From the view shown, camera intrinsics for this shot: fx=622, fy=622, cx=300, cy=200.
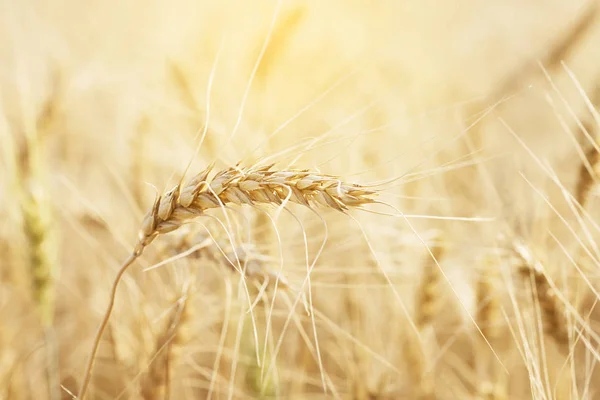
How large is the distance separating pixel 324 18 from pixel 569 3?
1.34m

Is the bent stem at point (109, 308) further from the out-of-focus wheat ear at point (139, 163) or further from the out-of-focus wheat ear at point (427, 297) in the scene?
the out-of-focus wheat ear at point (427, 297)

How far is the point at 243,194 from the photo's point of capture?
61cm

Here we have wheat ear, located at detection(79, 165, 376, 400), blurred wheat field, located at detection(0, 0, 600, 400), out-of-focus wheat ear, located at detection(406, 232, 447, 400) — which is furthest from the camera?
out-of-focus wheat ear, located at detection(406, 232, 447, 400)

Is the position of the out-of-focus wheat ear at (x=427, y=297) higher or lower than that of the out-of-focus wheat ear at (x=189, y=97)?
lower

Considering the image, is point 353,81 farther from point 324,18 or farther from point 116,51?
point 116,51

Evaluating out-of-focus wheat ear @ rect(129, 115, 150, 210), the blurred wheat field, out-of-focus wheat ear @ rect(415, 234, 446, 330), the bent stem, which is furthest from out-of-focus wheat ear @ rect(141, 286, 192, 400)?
out-of-focus wheat ear @ rect(415, 234, 446, 330)

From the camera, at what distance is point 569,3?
3.31 metres

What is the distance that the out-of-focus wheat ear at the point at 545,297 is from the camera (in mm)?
877

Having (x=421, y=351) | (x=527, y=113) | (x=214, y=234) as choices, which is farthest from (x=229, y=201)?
(x=527, y=113)

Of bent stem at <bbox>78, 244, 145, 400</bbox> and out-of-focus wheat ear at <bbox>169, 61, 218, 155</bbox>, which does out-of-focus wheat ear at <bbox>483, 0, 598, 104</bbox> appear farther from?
bent stem at <bbox>78, 244, 145, 400</bbox>

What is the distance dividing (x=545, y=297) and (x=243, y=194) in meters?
0.54

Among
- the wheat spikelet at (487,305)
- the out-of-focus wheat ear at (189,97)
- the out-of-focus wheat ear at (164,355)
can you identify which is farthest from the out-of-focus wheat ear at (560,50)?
the out-of-focus wheat ear at (164,355)

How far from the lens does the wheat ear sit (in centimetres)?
57

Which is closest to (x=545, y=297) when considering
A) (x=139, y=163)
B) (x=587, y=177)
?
(x=587, y=177)
